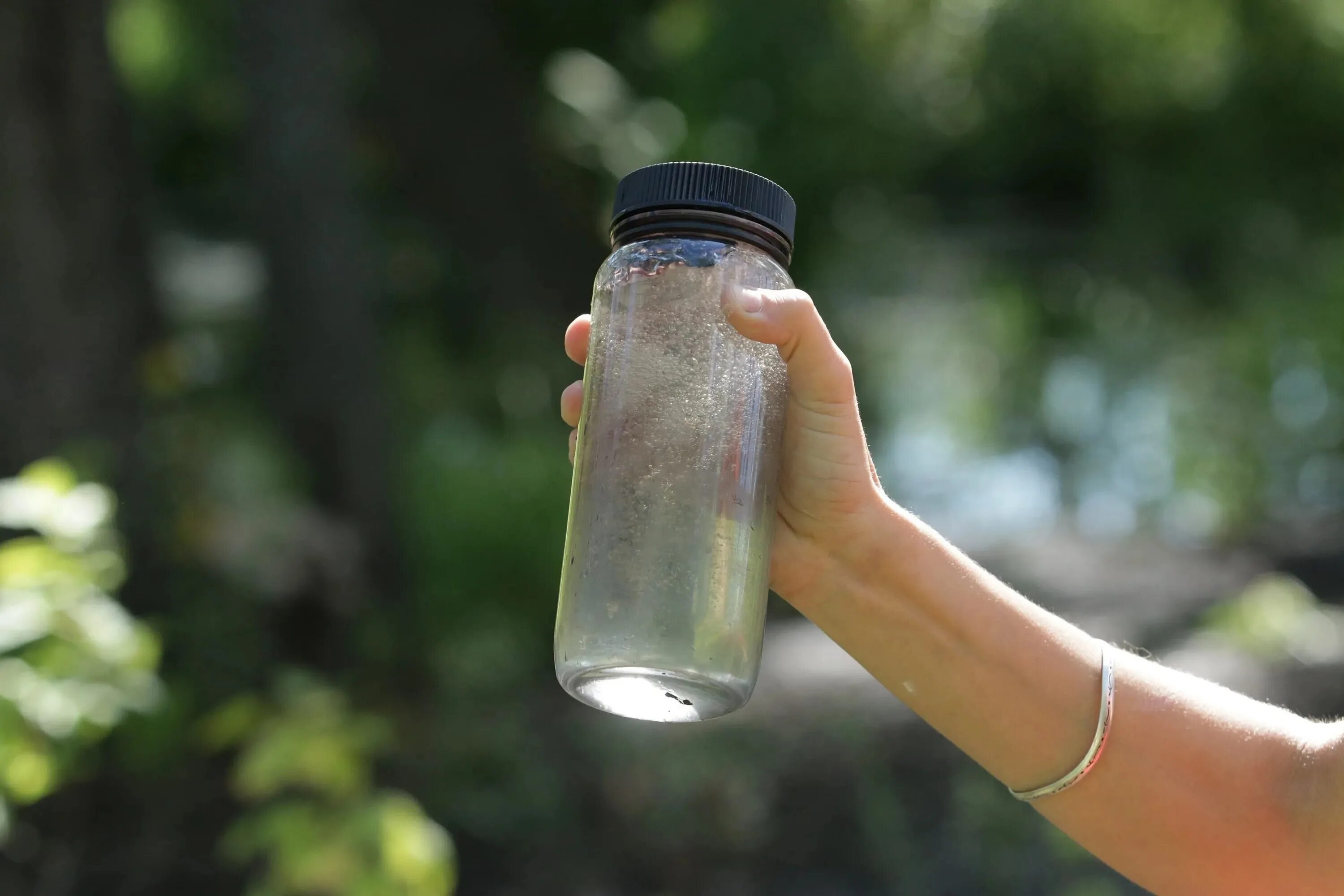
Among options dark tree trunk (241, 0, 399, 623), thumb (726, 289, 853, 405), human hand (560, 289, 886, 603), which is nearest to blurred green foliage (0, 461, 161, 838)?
human hand (560, 289, 886, 603)

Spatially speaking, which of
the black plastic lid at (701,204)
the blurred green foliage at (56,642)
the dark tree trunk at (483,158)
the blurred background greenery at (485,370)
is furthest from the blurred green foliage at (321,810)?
the dark tree trunk at (483,158)

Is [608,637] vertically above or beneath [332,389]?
beneath

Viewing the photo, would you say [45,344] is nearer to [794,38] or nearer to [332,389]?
[332,389]

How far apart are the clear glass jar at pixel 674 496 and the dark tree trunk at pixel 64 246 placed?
257 centimetres

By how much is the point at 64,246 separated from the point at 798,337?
3078 millimetres

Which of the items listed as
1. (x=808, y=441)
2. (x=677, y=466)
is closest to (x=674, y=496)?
(x=677, y=466)

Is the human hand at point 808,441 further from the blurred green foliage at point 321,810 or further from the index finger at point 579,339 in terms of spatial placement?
the blurred green foliage at point 321,810

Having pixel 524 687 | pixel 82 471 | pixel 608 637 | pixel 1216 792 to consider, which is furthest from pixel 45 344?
pixel 1216 792

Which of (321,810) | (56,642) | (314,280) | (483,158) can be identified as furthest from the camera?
(483,158)

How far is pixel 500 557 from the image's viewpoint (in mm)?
5395

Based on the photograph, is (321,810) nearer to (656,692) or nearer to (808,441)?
(656,692)

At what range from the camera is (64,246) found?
138 inches

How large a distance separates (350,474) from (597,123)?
234cm

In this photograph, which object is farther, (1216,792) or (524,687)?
(524,687)
